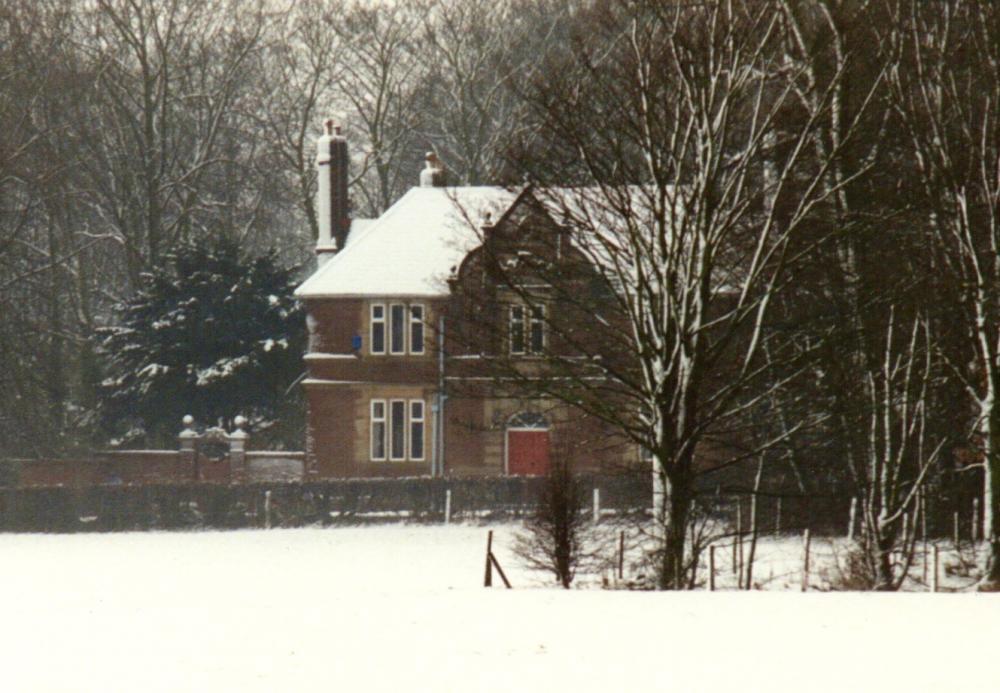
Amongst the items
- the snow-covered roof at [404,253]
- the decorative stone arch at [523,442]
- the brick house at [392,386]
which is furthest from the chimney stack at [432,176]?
the decorative stone arch at [523,442]

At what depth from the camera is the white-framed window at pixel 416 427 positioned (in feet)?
160

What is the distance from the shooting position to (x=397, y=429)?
4894cm

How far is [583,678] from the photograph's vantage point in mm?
13867

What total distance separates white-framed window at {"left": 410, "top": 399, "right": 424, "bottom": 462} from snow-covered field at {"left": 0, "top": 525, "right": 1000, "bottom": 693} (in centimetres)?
2846

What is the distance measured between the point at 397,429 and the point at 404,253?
5.29m

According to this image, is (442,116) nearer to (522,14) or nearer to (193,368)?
(522,14)

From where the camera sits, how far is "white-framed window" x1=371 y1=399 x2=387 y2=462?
4869cm

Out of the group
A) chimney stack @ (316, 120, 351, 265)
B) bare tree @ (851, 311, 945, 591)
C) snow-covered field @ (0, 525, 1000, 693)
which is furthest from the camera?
chimney stack @ (316, 120, 351, 265)

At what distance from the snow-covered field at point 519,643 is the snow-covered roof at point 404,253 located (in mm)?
28523


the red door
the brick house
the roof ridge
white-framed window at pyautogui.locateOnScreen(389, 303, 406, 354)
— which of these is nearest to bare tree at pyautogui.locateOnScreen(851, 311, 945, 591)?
the red door

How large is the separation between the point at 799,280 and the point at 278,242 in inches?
2050

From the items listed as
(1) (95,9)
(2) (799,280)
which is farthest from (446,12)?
(2) (799,280)

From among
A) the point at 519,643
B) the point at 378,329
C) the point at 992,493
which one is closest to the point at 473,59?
the point at 378,329

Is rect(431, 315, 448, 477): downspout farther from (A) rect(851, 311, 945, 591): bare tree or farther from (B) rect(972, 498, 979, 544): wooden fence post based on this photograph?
(A) rect(851, 311, 945, 591): bare tree
